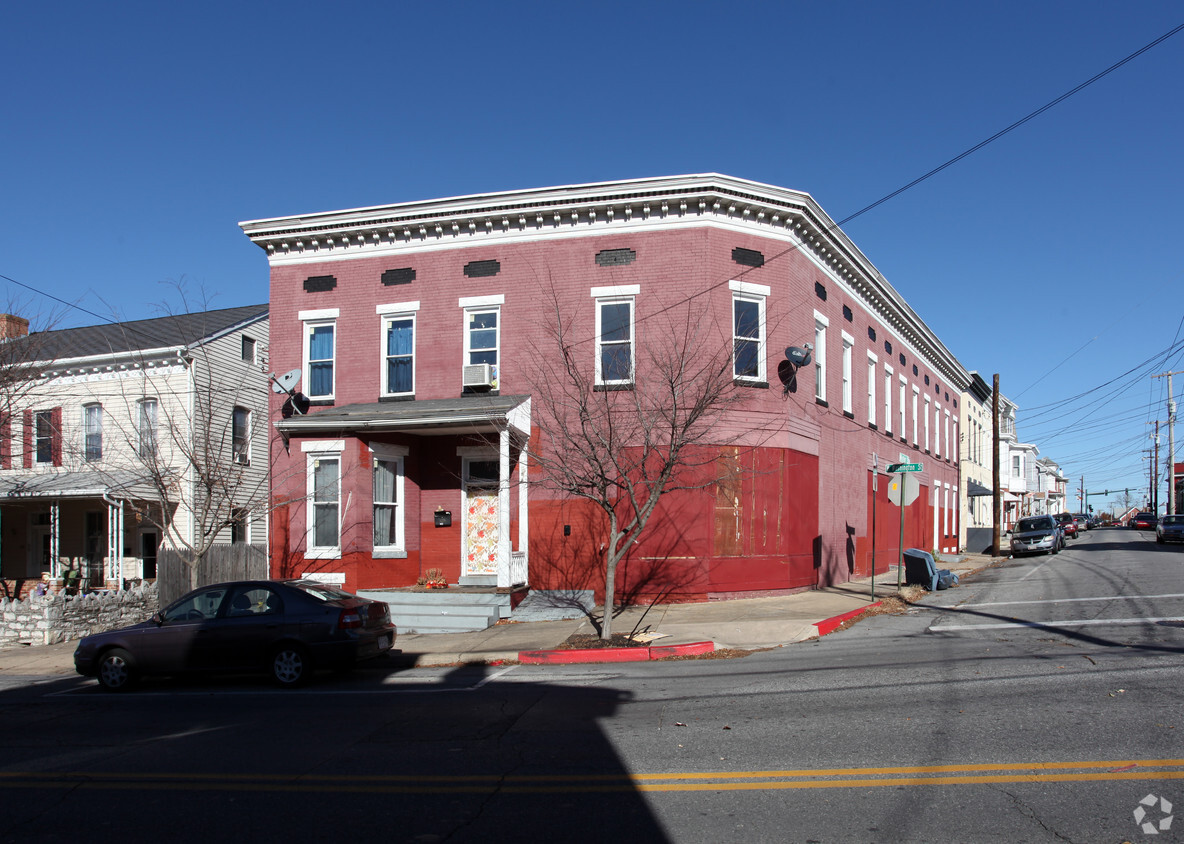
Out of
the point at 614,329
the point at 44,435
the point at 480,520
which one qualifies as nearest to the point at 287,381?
the point at 480,520

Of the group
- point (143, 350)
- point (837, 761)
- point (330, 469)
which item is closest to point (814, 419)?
point (330, 469)

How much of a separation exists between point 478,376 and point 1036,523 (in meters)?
27.8

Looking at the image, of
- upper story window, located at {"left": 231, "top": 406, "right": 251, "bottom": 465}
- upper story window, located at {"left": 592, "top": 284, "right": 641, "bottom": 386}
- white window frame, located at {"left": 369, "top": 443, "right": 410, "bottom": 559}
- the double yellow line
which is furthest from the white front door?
the double yellow line

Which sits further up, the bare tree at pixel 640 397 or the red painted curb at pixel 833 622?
the bare tree at pixel 640 397

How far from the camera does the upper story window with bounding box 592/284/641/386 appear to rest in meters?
18.0

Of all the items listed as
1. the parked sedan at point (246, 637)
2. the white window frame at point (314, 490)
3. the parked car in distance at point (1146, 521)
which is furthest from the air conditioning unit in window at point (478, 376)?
the parked car in distance at point (1146, 521)

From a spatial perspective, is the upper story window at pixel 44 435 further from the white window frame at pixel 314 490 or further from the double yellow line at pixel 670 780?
the double yellow line at pixel 670 780

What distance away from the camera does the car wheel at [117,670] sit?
11.8 metres

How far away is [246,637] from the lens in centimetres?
1145

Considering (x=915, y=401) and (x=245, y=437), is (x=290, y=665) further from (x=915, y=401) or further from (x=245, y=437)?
(x=915, y=401)

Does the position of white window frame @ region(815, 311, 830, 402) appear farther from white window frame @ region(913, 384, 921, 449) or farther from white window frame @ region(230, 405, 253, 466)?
white window frame @ region(230, 405, 253, 466)

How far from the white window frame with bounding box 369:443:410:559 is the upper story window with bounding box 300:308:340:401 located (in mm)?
2607

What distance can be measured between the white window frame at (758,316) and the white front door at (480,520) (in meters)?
3.62

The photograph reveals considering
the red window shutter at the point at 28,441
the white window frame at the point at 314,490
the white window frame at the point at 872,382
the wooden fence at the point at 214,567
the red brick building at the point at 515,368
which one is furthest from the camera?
the red window shutter at the point at 28,441
